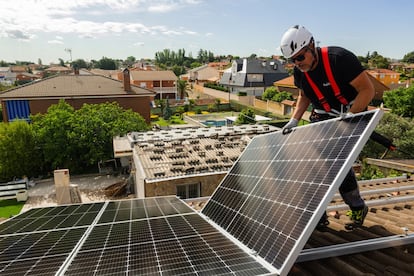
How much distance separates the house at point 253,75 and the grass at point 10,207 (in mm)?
50347

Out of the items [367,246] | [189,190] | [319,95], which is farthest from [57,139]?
[367,246]

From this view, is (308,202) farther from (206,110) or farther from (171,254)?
(206,110)

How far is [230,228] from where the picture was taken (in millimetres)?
4426

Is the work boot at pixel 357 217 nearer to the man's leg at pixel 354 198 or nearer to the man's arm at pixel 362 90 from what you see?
the man's leg at pixel 354 198

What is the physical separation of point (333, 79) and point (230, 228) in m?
2.61

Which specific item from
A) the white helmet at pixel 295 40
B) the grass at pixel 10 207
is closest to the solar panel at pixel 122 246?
the white helmet at pixel 295 40

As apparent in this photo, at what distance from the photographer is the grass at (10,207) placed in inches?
837

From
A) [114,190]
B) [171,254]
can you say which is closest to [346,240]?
[171,254]

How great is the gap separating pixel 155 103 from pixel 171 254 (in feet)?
195

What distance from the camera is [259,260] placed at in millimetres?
3426

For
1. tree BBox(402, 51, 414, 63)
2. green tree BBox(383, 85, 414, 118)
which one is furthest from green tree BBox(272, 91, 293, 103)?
tree BBox(402, 51, 414, 63)

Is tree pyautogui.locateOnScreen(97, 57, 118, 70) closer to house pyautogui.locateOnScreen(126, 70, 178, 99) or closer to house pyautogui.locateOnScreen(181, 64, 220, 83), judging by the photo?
house pyautogui.locateOnScreen(181, 64, 220, 83)

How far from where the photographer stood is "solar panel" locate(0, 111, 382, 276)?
334 centimetres

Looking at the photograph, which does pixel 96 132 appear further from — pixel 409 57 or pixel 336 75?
pixel 409 57
